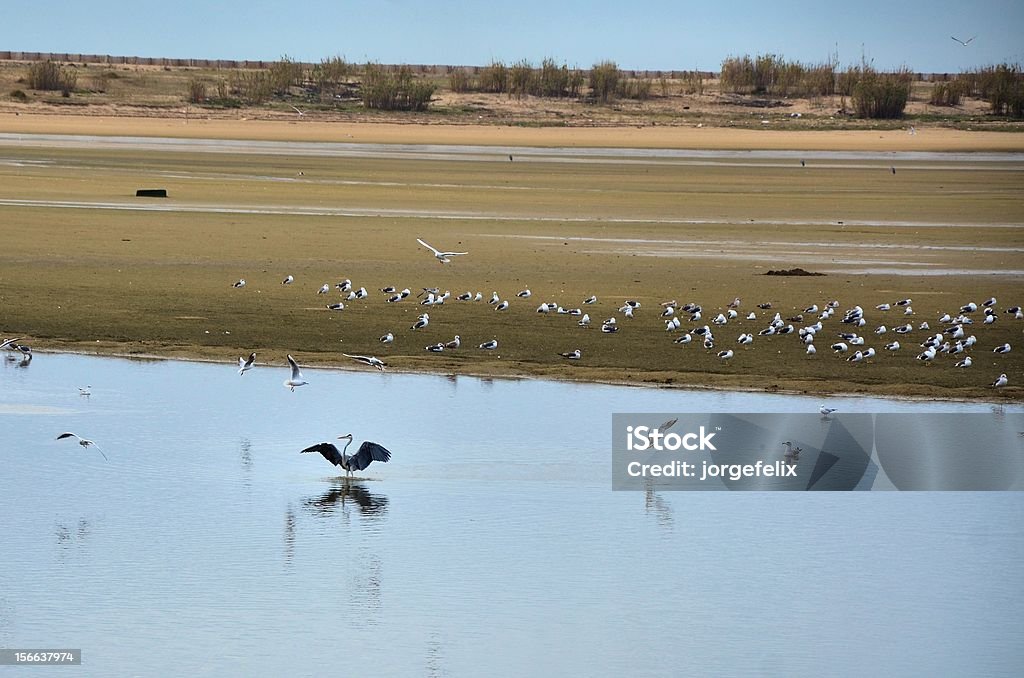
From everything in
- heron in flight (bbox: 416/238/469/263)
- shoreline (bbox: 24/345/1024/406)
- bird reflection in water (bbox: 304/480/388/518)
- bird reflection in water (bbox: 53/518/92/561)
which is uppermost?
heron in flight (bbox: 416/238/469/263)

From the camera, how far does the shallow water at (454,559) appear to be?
404 inches

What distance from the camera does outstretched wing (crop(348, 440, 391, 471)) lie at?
14203mm

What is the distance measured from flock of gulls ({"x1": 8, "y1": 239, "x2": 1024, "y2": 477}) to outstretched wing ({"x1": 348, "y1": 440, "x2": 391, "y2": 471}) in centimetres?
442

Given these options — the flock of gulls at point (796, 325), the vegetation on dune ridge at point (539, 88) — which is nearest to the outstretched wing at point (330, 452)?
the flock of gulls at point (796, 325)

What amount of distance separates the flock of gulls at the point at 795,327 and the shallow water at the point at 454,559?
3.28 meters

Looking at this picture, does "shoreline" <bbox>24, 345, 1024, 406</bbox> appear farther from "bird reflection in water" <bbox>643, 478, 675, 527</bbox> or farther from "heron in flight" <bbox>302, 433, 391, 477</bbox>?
"heron in flight" <bbox>302, 433, 391, 477</bbox>

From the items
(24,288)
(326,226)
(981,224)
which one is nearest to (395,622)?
(24,288)

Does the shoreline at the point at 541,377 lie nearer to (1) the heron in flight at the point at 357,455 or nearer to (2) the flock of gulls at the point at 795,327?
(2) the flock of gulls at the point at 795,327

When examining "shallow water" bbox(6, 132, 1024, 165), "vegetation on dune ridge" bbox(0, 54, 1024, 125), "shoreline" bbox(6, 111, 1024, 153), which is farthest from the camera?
"vegetation on dune ridge" bbox(0, 54, 1024, 125)

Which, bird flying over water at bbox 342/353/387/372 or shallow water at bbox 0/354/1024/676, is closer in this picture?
shallow water at bbox 0/354/1024/676

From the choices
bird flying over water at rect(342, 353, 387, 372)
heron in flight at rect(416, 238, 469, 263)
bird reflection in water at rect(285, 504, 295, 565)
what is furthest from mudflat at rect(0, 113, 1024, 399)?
bird reflection in water at rect(285, 504, 295, 565)

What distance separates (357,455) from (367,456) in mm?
130

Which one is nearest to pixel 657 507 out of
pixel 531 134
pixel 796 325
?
pixel 796 325

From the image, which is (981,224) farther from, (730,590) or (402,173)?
(730,590)
